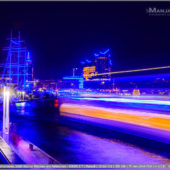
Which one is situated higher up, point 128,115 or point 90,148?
point 128,115

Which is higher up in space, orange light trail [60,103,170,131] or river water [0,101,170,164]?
orange light trail [60,103,170,131]

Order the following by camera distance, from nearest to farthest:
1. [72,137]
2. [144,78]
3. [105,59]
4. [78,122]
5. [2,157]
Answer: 1. [2,157]
2. [72,137]
3. [78,122]
4. [144,78]
5. [105,59]

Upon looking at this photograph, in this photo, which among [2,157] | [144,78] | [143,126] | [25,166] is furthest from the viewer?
[144,78]

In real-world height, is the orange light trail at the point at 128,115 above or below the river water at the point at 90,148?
above

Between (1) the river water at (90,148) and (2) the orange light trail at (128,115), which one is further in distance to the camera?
(2) the orange light trail at (128,115)

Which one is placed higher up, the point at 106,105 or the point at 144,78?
the point at 144,78

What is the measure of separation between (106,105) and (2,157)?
5433 millimetres

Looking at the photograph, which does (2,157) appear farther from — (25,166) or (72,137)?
(72,137)

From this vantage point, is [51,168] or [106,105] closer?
[51,168]

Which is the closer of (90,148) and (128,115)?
(90,148)

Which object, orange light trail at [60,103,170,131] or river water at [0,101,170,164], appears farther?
orange light trail at [60,103,170,131]

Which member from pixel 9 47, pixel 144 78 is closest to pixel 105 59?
pixel 9 47

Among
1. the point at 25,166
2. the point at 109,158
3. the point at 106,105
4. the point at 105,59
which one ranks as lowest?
the point at 109,158

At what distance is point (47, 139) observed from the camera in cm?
794
